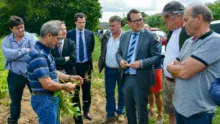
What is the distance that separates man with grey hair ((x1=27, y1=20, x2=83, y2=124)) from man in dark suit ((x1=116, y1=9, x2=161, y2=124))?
1191mm

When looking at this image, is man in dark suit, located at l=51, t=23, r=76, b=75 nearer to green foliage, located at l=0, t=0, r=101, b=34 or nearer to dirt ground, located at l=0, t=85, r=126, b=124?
dirt ground, located at l=0, t=85, r=126, b=124

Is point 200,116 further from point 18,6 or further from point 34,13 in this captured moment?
point 18,6

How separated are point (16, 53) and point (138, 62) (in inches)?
82.5

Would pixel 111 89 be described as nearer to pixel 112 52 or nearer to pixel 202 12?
pixel 112 52

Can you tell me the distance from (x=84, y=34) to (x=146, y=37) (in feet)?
5.72

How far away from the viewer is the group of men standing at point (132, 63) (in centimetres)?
265

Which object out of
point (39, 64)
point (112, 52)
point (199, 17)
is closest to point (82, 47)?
point (112, 52)

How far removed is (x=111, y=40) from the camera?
5.32m

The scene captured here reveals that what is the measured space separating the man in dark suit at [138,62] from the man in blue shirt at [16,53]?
66.9 inches

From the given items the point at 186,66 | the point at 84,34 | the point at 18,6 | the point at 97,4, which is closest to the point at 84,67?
the point at 84,34

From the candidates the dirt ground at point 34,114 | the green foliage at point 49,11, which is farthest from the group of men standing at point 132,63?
the green foliage at point 49,11

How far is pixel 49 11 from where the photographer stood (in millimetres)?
45594

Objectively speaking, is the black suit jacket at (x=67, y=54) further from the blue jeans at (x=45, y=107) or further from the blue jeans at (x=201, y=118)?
the blue jeans at (x=201, y=118)

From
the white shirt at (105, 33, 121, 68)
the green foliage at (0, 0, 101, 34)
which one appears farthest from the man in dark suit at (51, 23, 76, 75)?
the green foliage at (0, 0, 101, 34)
